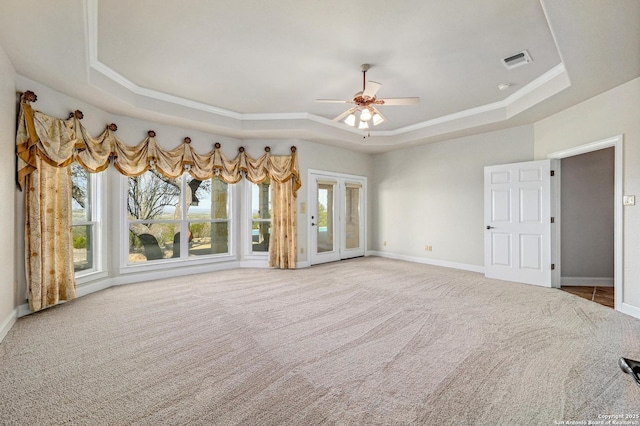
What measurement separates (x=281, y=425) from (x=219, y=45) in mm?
3538

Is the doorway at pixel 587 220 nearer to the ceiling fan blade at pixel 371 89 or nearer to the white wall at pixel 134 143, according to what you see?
the ceiling fan blade at pixel 371 89

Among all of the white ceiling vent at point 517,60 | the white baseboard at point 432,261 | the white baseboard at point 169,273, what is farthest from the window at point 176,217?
the white ceiling vent at point 517,60

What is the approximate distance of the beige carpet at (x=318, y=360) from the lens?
1732 millimetres

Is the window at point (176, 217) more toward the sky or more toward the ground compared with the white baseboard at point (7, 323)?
more toward the sky

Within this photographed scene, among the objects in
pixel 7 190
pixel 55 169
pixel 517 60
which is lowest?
pixel 7 190

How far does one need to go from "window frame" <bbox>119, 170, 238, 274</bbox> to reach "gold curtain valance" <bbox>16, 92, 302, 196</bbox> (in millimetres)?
310

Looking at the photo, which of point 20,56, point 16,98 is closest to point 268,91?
point 20,56

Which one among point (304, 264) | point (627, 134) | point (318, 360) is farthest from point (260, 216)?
point (627, 134)

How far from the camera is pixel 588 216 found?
16.3ft

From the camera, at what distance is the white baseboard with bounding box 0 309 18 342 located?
8.83ft

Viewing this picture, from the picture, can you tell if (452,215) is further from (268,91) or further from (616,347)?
(268,91)

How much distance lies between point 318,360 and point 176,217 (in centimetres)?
414

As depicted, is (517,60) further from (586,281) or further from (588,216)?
(586,281)

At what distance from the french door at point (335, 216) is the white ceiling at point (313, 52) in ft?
6.86
